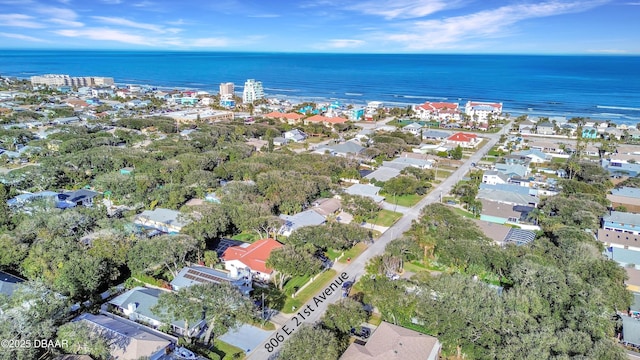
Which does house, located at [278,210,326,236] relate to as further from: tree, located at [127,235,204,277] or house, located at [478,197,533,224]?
house, located at [478,197,533,224]

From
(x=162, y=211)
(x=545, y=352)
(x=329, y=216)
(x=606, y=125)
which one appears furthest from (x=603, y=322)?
(x=606, y=125)

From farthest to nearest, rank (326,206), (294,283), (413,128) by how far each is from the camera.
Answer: (413,128)
(326,206)
(294,283)

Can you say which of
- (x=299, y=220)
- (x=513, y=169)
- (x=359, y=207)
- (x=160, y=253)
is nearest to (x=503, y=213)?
(x=359, y=207)

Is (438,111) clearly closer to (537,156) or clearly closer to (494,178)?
(537,156)

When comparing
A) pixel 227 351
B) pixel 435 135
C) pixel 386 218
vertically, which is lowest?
pixel 227 351

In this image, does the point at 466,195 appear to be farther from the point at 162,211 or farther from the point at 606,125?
the point at 606,125

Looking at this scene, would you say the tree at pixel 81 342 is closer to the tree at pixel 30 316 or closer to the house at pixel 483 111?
the tree at pixel 30 316

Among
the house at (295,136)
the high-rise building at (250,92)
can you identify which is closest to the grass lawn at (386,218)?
the house at (295,136)
